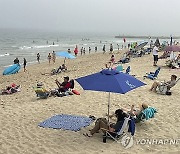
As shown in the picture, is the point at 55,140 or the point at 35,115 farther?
the point at 35,115

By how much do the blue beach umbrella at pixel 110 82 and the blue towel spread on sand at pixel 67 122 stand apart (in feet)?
4.06

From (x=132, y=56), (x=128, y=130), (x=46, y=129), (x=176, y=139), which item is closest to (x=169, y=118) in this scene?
(x=176, y=139)

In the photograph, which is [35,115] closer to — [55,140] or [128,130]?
[55,140]

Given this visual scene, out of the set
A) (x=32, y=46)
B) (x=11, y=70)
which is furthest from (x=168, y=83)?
(x=32, y=46)

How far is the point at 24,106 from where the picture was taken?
10000mm

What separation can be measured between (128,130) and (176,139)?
1188 mm

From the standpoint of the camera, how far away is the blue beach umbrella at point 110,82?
258 inches

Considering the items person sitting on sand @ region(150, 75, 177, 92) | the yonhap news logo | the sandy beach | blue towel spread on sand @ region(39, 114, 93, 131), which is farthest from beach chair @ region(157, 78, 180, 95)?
the yonhap news logo

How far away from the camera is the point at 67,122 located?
7887 mm

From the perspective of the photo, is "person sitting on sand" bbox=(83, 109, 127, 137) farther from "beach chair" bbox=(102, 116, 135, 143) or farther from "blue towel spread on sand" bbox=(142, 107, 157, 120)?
"blue towel spread on sand" bbox=(142, 107, 157, 120)

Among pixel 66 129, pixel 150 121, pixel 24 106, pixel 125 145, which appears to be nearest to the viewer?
pixel 125 145

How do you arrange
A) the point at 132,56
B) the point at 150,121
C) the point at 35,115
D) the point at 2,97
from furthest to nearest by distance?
1. the point at 132,56
2. the point at 2,97
3. the point at 35,115
4. the point at 150,121

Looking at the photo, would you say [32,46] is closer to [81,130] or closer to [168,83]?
[168,83]

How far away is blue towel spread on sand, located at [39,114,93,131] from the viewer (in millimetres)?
7559
